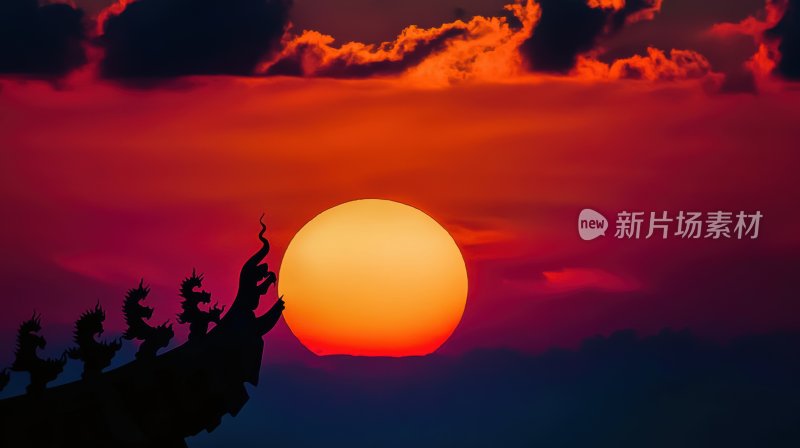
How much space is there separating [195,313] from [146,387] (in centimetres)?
308

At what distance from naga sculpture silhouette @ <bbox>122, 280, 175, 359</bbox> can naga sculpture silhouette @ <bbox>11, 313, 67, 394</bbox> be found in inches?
130

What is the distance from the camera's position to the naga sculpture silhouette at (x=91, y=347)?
2545 cm

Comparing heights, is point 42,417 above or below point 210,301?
below

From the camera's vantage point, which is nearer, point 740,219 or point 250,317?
point 250,317

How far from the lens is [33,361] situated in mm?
23828

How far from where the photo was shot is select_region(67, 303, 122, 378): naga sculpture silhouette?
83.5 feet

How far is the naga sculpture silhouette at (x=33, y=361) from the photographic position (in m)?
23.8

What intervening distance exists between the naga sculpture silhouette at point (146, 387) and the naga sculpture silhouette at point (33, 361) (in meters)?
0.02

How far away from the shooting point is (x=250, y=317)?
29953 mm

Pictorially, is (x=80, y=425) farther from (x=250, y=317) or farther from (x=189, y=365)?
(x=250, y=317)

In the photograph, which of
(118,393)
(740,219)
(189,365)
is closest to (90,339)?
(118,393)

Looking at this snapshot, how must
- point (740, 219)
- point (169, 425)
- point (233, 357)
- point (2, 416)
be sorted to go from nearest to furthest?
1. point (2, 416)
2. point (169, 425)
3. point (233, 357)
4. point (740, 219)

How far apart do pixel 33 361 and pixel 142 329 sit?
400 cm

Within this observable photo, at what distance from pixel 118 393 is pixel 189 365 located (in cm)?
222
